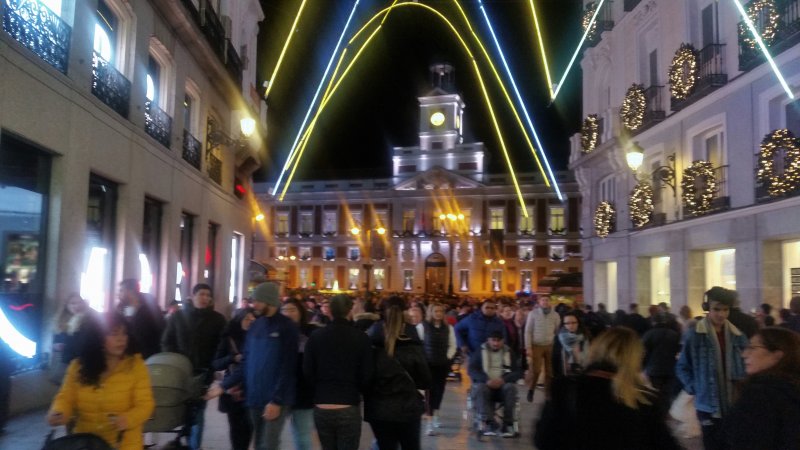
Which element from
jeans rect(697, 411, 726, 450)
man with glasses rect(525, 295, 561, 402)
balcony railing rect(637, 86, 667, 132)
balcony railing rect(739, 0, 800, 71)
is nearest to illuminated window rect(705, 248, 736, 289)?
balcony railing rect(637, 86, 667, 132)

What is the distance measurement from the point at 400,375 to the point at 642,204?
15553 mm

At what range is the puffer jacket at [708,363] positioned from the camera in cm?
612

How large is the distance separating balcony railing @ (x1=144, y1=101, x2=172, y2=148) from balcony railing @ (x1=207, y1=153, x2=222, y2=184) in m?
3.70

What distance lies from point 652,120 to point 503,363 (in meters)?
12.2

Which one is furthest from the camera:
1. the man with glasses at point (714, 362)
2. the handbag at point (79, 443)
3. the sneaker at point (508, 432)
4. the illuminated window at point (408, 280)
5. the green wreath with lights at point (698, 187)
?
the illuminated window at point (408, 280)

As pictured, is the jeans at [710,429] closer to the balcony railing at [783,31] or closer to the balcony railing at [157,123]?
the balcony railing at [783,31]

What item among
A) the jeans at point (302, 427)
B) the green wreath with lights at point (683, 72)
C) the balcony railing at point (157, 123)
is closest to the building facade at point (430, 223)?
the green wreath with lights at point (683, 72)

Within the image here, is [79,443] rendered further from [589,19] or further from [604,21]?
[589,19]

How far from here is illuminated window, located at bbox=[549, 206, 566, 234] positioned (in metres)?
68.4

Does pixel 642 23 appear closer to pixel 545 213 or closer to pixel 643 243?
pixel 643 243

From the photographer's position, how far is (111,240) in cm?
1259

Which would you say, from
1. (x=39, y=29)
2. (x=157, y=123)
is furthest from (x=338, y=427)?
(x=157, y=123)

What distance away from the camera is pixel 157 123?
48.0 ft

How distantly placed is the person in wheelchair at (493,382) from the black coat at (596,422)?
6.02m
